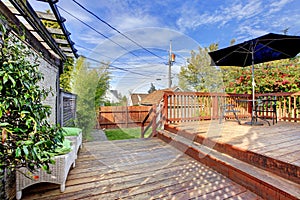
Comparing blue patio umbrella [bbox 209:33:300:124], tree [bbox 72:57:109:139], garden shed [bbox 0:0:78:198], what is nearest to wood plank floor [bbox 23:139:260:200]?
garden shed [bbox 0:0:78:198]

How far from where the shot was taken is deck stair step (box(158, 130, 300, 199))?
1.76 meters

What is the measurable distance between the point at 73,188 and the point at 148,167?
1131mm

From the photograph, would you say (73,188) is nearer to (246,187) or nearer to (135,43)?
(246,187)

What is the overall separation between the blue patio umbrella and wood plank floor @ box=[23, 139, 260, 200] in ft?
8.48

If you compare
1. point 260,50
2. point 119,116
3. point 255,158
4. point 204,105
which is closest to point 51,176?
point 255,158

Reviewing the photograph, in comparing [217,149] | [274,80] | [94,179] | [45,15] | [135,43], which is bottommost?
[94,179]

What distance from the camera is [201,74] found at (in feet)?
40.3

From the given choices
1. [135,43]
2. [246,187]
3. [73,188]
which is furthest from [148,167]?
[135,43]

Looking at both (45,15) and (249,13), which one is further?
(249,13)

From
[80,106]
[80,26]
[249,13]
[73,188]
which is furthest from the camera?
[249,13]

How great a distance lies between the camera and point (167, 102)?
4.52 m

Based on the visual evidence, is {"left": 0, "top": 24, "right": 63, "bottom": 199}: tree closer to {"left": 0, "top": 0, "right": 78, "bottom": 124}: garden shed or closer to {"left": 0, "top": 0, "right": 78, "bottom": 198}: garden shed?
{"left": 0, "top": 0, "right": 78, "bottom": 198}: garden shed

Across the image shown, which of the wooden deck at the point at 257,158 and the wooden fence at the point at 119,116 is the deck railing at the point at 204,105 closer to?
the wooden deck at the point at 257,158

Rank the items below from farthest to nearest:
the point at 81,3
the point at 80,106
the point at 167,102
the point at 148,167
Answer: the point at 80,106 < the point at 81,3 < the point at 167,102 < the point at 148,167
